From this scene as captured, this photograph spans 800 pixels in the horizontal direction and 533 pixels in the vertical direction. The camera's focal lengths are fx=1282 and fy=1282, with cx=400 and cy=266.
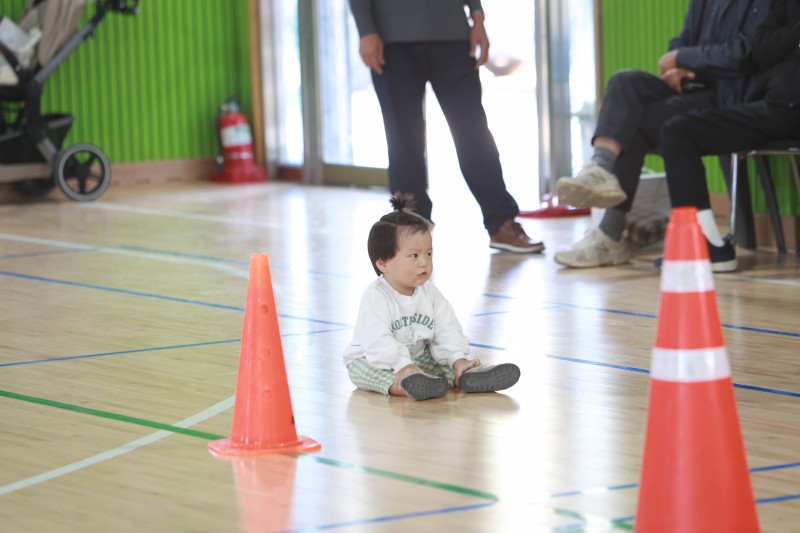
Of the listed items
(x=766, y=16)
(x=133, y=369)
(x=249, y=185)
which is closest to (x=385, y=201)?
(x=249, y=185)

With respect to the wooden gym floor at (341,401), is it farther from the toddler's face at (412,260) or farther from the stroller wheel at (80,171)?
the stroller wheel at (80,171)

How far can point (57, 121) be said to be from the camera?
7.07m

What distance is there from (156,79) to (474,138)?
3874mm

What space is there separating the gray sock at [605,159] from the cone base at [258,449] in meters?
2.32

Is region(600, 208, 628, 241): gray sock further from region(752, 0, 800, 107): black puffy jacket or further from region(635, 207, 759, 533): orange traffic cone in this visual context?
region(635, 207, 759, 533): orange traffic cone

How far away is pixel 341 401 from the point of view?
262 centimetres

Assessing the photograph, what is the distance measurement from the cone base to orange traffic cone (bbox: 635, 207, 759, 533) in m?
0.71

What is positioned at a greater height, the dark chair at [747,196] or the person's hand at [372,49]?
the person's hand at [372,49]

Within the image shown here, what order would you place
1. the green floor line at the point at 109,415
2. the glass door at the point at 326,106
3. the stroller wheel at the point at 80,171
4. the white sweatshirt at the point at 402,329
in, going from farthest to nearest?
the glass door at the point at 326,106 → the stroller wheel at the point at 80,171 → the white sweatshirt at the point at 402,329 → the green floor line at the point at 109,415

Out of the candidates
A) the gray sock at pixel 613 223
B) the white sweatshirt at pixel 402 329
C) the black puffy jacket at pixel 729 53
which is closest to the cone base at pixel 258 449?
the white sweatshirt at pixel 402 329

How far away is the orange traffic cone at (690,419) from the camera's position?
170 centimetres

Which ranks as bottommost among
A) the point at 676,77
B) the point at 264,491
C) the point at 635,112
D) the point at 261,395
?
the point at 264,491

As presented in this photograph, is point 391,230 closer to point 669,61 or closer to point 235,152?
point 669,61

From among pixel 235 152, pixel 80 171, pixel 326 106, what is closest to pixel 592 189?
pixel 80 171
